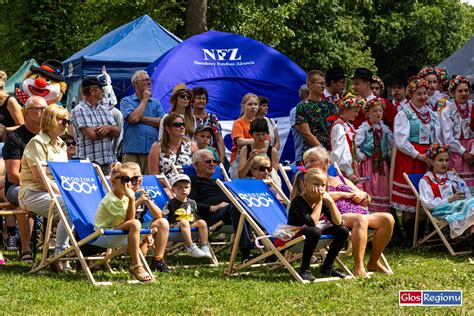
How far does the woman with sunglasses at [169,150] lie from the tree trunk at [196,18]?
8.38 metres

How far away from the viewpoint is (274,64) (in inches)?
525

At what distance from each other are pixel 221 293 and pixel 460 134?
183 inches

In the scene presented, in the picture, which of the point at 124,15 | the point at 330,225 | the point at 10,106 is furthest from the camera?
the point at 124,15

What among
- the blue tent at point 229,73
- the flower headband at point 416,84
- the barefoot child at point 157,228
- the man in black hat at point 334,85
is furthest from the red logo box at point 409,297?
the blue tent at point 229,73

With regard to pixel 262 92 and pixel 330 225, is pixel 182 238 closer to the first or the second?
pixel 330 225

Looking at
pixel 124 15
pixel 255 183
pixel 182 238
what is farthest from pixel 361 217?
pixel 124 15

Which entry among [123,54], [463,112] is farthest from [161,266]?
[123,54]

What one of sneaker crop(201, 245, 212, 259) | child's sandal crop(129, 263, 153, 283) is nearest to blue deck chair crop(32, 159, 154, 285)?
child's sandal crop(129, 263, 153, 283)

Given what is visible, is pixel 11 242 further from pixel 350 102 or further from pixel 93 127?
pixel 350 102

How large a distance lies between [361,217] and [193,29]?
33.9 feet

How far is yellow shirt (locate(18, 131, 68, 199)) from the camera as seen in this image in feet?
26.1

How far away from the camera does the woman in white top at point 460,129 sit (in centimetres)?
1025

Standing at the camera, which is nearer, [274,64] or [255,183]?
[255,183]

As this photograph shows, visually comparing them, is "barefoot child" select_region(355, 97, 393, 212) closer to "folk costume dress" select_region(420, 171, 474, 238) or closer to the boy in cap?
"folk costume dress" select_region(420, 171, 474, 238)
